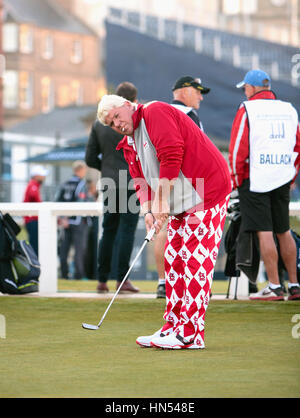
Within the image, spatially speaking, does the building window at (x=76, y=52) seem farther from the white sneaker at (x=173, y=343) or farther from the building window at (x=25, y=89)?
the white sneaker at (x=173, y=343)

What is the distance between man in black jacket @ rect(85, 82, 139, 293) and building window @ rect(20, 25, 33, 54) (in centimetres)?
6083

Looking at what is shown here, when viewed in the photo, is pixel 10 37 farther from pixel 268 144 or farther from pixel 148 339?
pixel 148 339

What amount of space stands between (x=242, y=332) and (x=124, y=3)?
66.2m

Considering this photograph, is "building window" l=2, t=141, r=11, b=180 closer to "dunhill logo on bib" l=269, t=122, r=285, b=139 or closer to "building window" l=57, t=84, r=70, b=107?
"building window" l=57, t=84, r=70, b=107

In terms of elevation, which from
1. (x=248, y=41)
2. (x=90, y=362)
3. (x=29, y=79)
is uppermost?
(x=29, y=79)

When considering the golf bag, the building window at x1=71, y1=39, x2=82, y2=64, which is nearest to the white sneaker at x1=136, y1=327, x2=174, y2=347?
the golf bag

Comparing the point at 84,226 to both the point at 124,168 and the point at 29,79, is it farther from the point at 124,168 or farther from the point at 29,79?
the point at 29,79

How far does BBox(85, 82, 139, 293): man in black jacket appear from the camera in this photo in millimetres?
9477

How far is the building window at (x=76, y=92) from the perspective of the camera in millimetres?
73375

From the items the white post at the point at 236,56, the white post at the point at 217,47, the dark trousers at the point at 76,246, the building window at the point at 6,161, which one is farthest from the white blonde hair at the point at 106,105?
the building window at the point at 6,161

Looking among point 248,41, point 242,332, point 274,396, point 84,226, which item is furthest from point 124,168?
point 248,41

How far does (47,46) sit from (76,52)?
3542 mm

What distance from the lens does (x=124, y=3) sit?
71812 millimetres

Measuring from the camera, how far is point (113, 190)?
31.1ft
